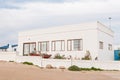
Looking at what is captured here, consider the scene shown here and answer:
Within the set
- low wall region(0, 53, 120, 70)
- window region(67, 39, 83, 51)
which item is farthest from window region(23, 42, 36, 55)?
window region(67, 39, 83, 51)

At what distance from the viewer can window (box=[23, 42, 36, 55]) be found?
37138 mm

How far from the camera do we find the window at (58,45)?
3353 centimetres

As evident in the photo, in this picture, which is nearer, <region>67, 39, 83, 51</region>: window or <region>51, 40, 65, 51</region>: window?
<region>67, 39, 83, 51</region>: window

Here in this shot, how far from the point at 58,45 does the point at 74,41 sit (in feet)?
8.46

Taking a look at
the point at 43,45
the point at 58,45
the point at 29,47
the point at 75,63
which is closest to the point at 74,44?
the point at 58,45

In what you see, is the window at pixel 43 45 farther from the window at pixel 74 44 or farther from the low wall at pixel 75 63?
the low wall at pixel 75 63

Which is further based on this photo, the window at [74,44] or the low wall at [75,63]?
the window at [74,44]

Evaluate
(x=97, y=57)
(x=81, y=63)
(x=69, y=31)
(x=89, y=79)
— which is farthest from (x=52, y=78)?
(x=69, y=31)

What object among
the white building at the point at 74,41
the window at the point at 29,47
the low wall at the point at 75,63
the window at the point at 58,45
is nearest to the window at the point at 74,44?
the white building at the point at 74,41

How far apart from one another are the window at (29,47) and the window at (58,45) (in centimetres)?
371

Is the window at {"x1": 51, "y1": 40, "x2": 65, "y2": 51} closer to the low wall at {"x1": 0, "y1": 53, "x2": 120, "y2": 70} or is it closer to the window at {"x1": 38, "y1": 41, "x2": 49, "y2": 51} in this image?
the window at {"x1": 38, "y1": 41, "x2": 49, "y2": 51}

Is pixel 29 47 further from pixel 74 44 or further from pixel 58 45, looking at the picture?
pixel 74 44

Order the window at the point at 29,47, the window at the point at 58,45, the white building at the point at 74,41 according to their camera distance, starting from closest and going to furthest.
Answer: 1. the white building at the point at 74,41
2. the window at the point at 58,45
3. the window at the point at 29,47

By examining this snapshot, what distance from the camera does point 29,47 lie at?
3784 cm
